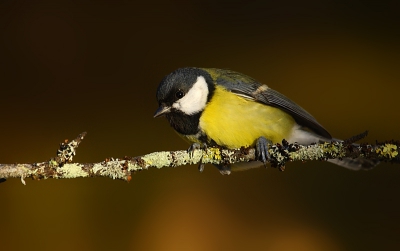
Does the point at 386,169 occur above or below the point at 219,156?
above

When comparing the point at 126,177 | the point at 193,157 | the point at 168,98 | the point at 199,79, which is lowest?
the point at 126,177

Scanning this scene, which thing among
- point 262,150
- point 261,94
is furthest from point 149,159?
point 261,94

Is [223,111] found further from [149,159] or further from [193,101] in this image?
[149,159]

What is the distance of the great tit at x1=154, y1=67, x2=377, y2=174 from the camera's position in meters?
1.76

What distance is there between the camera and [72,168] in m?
1.29

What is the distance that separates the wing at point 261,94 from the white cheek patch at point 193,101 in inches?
4.7

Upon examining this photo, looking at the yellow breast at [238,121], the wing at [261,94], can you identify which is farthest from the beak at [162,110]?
the wing at [261,94]

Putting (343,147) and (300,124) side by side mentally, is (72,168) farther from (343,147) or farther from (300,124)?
(300,124)

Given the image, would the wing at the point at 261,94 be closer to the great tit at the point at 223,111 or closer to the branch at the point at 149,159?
the great tit at the point at 223,111

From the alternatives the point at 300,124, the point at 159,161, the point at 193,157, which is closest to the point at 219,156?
the point at 193,157

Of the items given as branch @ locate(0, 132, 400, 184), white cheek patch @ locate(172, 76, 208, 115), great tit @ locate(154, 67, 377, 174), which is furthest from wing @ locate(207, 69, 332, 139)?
branch @ locate(0, 132, 400, 184)

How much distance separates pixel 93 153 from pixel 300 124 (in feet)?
3.60

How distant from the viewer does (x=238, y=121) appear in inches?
70.4

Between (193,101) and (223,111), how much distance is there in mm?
108
